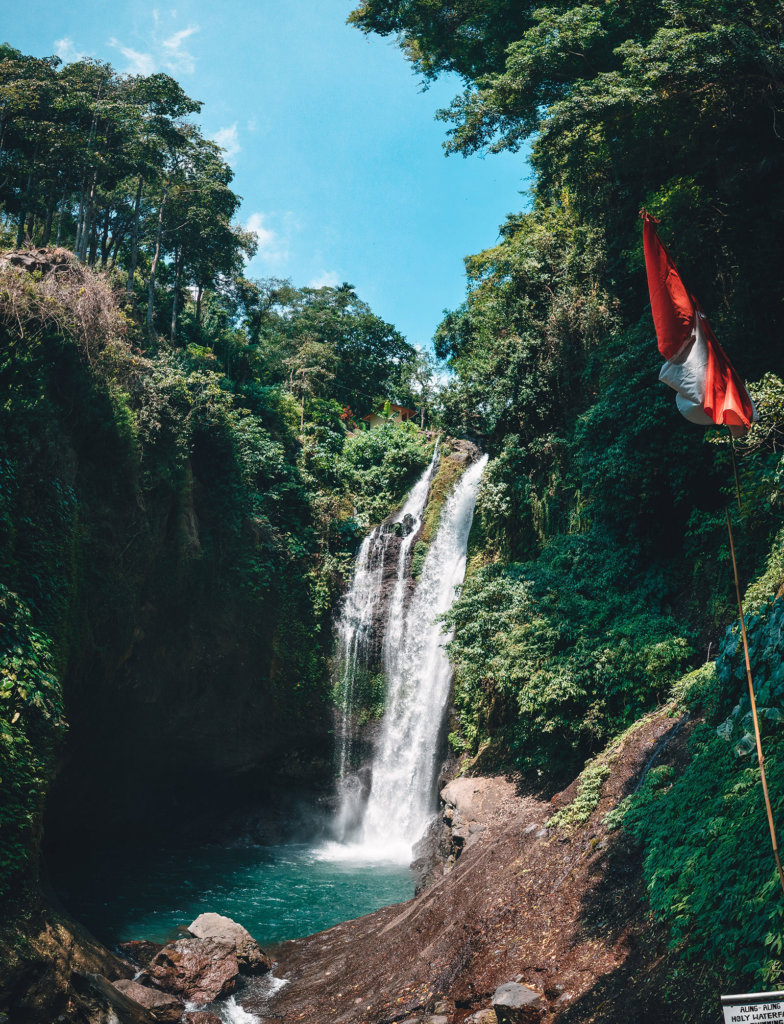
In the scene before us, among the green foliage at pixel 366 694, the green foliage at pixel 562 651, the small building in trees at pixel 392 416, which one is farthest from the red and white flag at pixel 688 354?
the small building in trees at pixel 392 416

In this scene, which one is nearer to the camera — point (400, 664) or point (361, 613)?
point (400, 664)

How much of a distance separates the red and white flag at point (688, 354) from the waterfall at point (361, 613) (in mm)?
14513

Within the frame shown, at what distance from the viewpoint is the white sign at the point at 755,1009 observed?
117 inches

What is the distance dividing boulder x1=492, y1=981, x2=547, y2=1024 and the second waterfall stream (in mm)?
10352

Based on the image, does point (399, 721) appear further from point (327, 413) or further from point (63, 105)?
point (63, 105)

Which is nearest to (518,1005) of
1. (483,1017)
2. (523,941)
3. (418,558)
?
(483,1017)

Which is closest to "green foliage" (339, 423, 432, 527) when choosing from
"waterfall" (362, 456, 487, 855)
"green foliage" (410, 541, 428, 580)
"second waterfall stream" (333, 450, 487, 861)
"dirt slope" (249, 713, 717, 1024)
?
"second waterfall stream" (333, 450, 487, 861)

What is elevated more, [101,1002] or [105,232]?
[105,232]

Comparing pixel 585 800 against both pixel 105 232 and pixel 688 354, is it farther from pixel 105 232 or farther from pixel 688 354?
pixel 105 232

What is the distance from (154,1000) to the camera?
27.3 ft

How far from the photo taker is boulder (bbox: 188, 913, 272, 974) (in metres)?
9.52

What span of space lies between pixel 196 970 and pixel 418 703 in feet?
31.1

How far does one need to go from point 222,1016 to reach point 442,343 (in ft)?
76.7

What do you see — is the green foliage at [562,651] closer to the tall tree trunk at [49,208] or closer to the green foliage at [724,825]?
the green foliage at [724,825]
